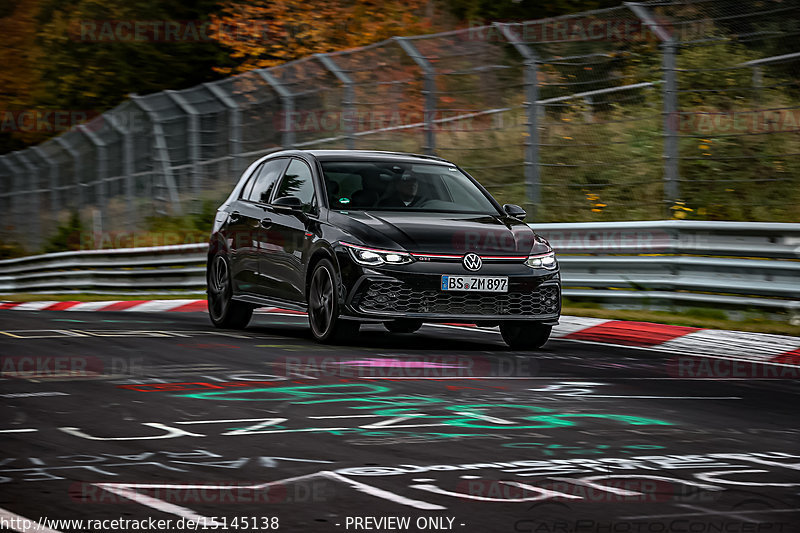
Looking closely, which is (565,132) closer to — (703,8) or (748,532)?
(703,8)

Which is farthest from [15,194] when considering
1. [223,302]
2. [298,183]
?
[298,183]

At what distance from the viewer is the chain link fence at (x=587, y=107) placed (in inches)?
560

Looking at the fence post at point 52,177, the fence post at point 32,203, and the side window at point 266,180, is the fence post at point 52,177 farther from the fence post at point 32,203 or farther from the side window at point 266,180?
the side window at point 266,180

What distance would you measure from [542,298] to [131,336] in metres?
3.70

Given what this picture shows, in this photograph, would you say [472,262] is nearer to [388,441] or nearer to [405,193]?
[405,193]

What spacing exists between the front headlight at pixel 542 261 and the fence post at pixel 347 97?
775 centimetres

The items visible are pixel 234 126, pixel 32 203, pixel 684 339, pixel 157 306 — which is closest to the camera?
pixel 684 339

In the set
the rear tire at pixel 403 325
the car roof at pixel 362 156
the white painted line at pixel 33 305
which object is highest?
the car roof at pixel 362 156

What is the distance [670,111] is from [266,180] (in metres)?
4.26

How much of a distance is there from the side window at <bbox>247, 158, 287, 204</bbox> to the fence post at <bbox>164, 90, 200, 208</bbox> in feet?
32.6

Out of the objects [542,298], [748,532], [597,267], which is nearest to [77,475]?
[748,532]

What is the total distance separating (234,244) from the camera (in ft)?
43.0

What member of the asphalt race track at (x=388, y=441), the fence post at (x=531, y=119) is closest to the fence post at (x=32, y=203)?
the fence post at (x=531, y=119)

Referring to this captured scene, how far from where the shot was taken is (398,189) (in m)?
11.8
